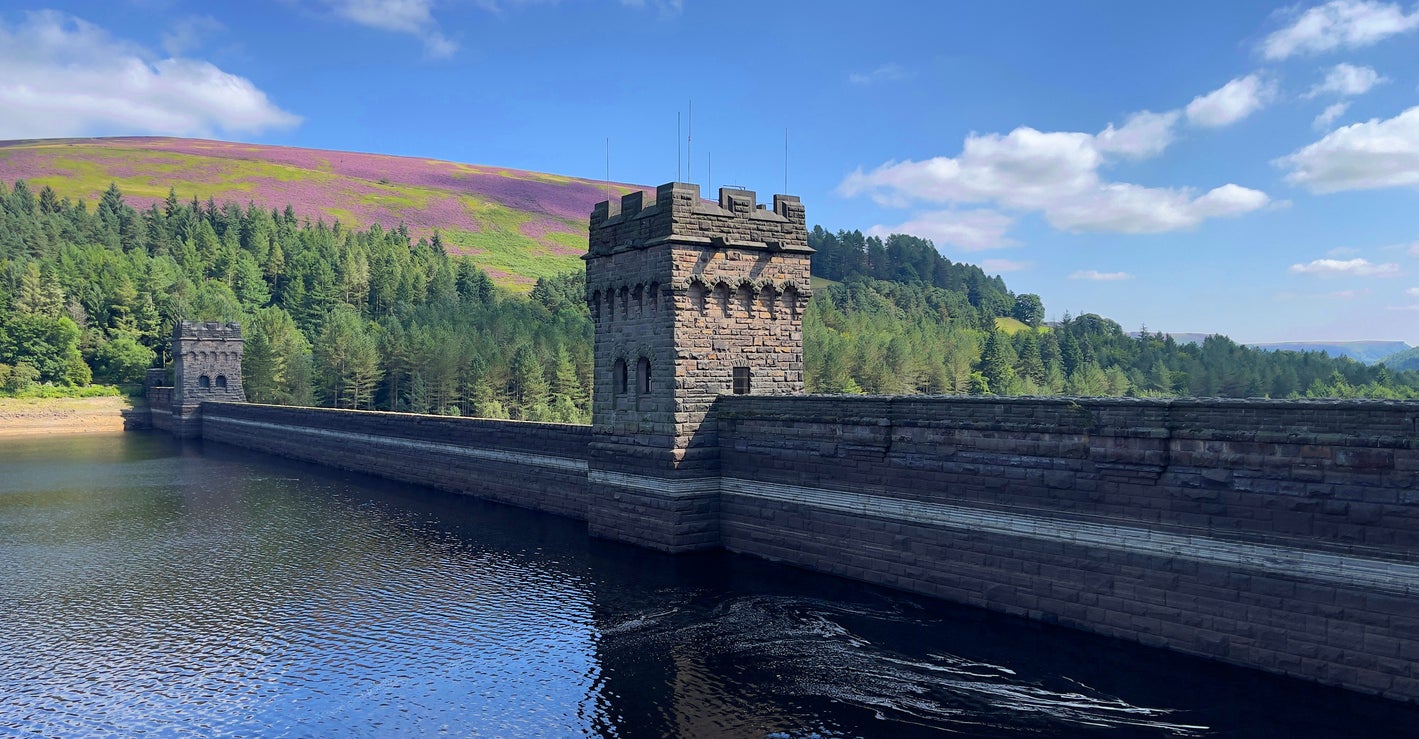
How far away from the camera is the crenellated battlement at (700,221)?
2622 cm

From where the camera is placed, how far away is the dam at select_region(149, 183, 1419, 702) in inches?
587

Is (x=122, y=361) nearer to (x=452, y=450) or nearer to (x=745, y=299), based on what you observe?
(x=452, y=450)

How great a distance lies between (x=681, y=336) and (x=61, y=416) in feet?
286

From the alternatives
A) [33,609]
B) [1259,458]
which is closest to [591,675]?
[1259,458]

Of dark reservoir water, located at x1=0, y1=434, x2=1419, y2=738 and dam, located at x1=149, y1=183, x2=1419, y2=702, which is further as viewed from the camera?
dark reservoir water, located at x1=0, y1=434, x2=1419, y2=738

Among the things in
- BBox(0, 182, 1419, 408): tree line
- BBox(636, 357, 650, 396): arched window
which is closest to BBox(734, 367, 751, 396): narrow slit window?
BBox(636, 357, 650, 396): arched window

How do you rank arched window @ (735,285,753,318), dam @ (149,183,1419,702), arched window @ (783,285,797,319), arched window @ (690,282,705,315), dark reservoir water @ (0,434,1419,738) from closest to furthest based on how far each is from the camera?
dam @ (149,183,1419,702), dark reservoir water @ (0,434,1419,738), arched window @ (690,282,705,315), arched window @ (735,285,753,318), arched window @ (783,285,797,319)

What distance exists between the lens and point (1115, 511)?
17.9 metres

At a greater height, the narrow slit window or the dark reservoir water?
the narrow slit window

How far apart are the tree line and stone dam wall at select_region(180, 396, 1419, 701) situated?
57.1 m

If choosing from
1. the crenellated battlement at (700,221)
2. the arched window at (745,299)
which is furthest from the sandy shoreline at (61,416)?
the arched window at (745,299)

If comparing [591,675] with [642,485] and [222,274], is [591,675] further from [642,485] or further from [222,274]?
[222,274]

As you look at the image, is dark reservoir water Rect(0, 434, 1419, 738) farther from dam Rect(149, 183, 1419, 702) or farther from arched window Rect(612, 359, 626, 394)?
arched window Rect(612, 359, 626, 394)

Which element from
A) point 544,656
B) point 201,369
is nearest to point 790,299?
point 544,656
